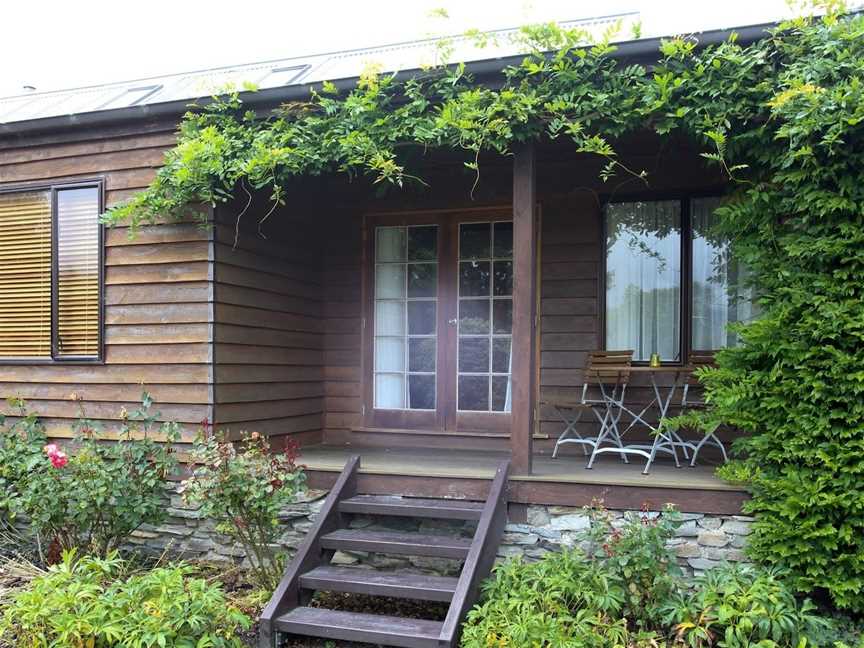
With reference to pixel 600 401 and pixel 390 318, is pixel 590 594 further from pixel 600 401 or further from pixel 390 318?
pixel 390 318

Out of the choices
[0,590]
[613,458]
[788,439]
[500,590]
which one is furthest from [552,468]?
[0,590]

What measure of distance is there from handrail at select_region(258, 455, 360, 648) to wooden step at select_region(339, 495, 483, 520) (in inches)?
2.9

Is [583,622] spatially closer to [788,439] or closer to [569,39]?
[788,439]

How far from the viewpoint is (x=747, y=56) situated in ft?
11.7

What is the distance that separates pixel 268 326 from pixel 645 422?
2.76 metres

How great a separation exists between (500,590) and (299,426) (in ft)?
8.36

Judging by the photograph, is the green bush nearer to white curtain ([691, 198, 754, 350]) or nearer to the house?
the house

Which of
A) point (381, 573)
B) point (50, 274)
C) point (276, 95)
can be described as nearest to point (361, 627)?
point (381, 573)

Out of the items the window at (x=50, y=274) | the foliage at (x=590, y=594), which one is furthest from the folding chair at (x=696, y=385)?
the window at (x=50, y=274)

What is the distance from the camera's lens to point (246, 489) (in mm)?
3855

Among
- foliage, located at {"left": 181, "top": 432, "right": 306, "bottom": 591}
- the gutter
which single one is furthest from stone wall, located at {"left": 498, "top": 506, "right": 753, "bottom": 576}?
the gutter

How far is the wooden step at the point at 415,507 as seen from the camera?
13.2 feet

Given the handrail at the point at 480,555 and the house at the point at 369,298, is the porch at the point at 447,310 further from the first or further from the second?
the handrail at the point at 480,555

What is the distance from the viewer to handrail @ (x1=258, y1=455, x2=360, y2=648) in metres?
3.57
